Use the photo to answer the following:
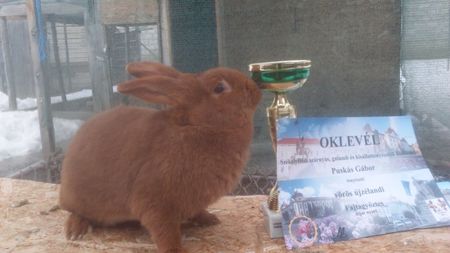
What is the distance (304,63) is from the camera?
4.31 feet

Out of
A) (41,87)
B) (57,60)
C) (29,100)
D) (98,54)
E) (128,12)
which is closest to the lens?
(128,12)

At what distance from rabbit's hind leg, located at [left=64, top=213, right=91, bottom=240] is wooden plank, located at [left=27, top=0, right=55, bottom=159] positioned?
1305 millimetres

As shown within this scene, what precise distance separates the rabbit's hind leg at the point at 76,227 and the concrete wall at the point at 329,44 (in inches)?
40.6

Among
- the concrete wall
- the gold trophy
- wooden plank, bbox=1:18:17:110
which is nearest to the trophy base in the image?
the gold trophy

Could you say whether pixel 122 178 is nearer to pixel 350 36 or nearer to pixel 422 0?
pixel 350 36

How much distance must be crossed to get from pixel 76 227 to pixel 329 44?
1.42 meters

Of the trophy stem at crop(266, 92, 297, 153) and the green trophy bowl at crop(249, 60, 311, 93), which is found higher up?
the green trophy bowl at crop(249, 60, 311, 93)

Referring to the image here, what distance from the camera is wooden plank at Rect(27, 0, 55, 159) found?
2482 millimetres

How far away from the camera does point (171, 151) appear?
1.19 m

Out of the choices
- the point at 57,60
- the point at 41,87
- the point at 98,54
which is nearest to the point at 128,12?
the point at 98,54

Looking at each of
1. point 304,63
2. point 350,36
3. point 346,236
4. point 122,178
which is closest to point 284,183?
point 346,236

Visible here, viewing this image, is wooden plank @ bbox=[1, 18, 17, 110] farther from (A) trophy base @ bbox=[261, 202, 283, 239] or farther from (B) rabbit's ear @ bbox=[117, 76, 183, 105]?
(A) trophy base @ bbox=[261, 202, 283, 239]

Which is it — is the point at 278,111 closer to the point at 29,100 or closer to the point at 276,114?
the point at 276,114

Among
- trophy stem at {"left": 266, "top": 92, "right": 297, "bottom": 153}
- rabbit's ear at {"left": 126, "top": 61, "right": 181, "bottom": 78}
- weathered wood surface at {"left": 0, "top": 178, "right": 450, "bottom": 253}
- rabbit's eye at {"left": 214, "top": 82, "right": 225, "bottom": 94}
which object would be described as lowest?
weathered wood surface at {"left": 0, "top": 178, "right": 450, "bottom": 253}
